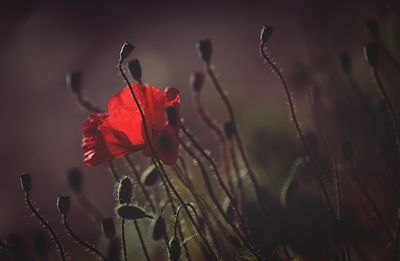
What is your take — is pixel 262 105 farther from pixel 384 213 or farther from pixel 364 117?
pixel 384 213

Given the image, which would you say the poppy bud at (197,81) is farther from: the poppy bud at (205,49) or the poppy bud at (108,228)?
the poppy bud at (108,228)

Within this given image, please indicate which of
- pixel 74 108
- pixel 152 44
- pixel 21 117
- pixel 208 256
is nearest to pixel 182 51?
pixel 152 44

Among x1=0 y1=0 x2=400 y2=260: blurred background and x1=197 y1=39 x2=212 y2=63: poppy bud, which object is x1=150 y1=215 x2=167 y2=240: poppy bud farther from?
x1=0 y1=0 x2=400 y2=260: blurred background

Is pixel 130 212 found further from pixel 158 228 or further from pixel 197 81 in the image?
pixel 197 81

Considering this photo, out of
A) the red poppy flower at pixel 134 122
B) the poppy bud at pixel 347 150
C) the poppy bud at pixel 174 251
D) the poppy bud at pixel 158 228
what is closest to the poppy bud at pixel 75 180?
the red poppy flower at pixel 134 122

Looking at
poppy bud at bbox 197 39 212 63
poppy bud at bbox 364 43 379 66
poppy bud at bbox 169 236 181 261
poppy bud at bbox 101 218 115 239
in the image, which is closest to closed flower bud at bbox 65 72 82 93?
poppy bud at bbox 197 39 212 63

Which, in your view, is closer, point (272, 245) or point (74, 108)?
point (272, 245)

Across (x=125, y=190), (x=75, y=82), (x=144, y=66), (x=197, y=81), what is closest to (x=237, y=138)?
(x=197, y=81)
